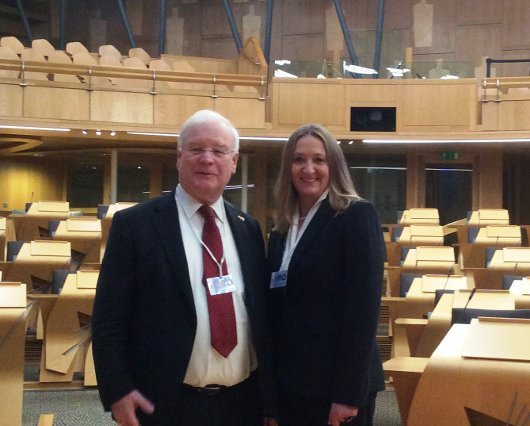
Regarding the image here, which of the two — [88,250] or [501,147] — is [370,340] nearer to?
[88,250]

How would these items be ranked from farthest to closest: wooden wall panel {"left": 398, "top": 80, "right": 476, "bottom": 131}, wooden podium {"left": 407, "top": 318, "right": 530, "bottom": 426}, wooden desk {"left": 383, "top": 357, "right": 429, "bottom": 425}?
wooden wall panel {"left": 398, "top": 80, "right": 476, "bottom": 131} → wooden desk {"left": 383, "top": 357, "right": 429, "bottom": 425} → wooden podium {"left": 407, "top": 318, "right": 530, "bottom": 426}

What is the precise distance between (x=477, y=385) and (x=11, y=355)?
162 cm

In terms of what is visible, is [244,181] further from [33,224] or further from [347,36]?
[33,224]

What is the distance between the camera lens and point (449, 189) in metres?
12.4

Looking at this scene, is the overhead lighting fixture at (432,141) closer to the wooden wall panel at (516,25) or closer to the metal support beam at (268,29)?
the metal support beam at (268,29)

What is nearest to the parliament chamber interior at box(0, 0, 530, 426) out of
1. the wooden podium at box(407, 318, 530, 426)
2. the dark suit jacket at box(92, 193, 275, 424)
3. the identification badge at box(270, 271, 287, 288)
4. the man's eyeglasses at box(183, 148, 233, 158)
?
the wooden podium at box(407, 318, 530, 426)

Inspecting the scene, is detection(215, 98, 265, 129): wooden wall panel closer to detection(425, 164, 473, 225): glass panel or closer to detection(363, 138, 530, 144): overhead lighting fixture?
detection(363, 138, 530, 144): overhead lighting fixture

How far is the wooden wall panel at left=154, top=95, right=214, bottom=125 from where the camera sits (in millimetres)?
10344

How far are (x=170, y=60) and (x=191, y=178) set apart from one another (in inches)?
471

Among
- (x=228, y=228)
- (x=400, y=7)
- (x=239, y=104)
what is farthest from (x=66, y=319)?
(x=400, y=7)

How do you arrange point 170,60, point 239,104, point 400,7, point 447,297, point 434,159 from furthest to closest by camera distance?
point 400,7
point 170,60
point 434,159
point 239,104
point 447,297

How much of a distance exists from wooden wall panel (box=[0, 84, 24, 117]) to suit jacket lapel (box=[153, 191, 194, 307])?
8.40m

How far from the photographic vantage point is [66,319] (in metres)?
4.93

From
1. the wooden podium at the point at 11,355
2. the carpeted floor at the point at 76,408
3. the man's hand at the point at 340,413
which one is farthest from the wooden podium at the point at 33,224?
the man's hand at the point at 340,413
